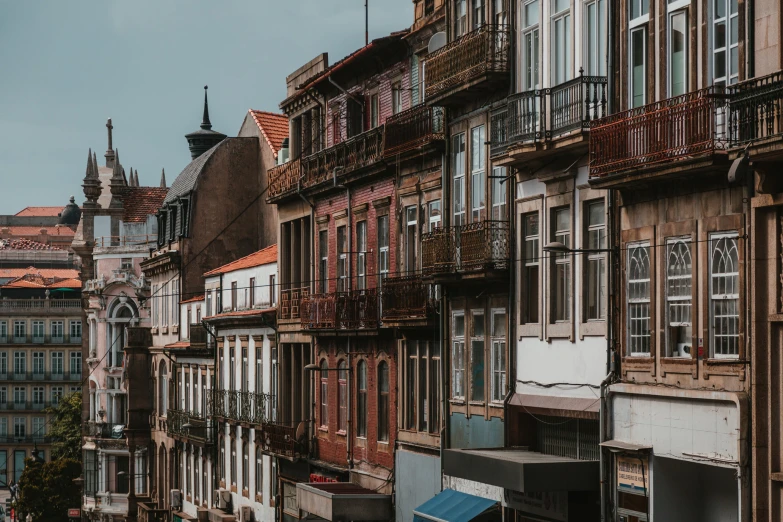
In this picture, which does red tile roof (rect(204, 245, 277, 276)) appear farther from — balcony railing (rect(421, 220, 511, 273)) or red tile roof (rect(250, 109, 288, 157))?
balcony railing (rect(421, 220, 511, 273))

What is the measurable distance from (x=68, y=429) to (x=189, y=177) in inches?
2327

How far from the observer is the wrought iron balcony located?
82.3ft

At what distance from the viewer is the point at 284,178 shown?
46.5m

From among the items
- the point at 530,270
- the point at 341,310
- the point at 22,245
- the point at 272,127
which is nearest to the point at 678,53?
the point at 530,270

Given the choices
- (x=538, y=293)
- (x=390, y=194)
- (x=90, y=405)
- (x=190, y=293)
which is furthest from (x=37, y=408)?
(x=538, y=293)

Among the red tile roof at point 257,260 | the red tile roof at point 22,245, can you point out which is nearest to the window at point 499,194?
the red tile roof at point 257,260

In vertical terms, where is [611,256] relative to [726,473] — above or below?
above

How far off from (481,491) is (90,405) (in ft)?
198

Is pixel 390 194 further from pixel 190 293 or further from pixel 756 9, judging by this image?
pixel 190 293

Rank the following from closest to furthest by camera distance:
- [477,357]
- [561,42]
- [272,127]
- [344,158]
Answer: [561,42]
[477,357]
[344,158]
[272,127]

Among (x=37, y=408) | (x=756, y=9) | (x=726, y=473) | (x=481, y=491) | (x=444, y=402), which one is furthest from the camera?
(x=37, y=408)

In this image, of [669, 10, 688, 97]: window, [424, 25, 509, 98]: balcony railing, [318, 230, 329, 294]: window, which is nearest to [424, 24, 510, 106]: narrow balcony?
[424, 25, 509, 98]: balcony railing

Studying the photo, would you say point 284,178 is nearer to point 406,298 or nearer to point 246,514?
point 246,514

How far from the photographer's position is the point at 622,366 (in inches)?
955
